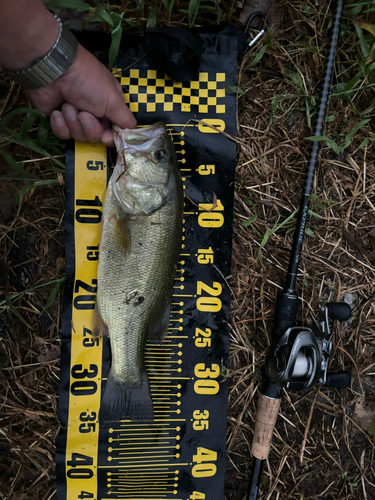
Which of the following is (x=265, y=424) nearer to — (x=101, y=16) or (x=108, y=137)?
(x=108, y=137)

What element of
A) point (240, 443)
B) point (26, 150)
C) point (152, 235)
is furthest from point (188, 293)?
point (26, 150)

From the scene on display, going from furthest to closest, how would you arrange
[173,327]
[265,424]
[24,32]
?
[173,327], [265,424], [24,32]

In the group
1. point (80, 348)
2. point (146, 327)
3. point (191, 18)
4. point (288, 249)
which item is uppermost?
point (191, 18)

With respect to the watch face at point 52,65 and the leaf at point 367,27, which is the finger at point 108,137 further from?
the leaf at point 367,27

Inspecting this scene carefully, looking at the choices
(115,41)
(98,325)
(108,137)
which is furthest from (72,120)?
(98,325)

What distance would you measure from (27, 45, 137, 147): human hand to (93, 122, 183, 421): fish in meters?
0.11

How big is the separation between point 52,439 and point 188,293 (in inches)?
52.7

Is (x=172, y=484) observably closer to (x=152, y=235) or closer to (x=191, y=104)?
(x=152, y=235)

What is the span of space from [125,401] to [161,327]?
0.52 metres

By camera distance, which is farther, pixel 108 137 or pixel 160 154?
pixel 108 137

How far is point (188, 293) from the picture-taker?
2.37 m

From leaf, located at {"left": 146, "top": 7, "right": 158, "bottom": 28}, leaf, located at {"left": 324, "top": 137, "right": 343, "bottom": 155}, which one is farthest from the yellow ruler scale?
leaf, located at {"left": 324, "top": 137, "right": 343, "bottom": 155}

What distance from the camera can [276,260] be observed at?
8.07ft

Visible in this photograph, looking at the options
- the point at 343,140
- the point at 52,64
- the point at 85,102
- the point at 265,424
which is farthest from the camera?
the point at 343,140
